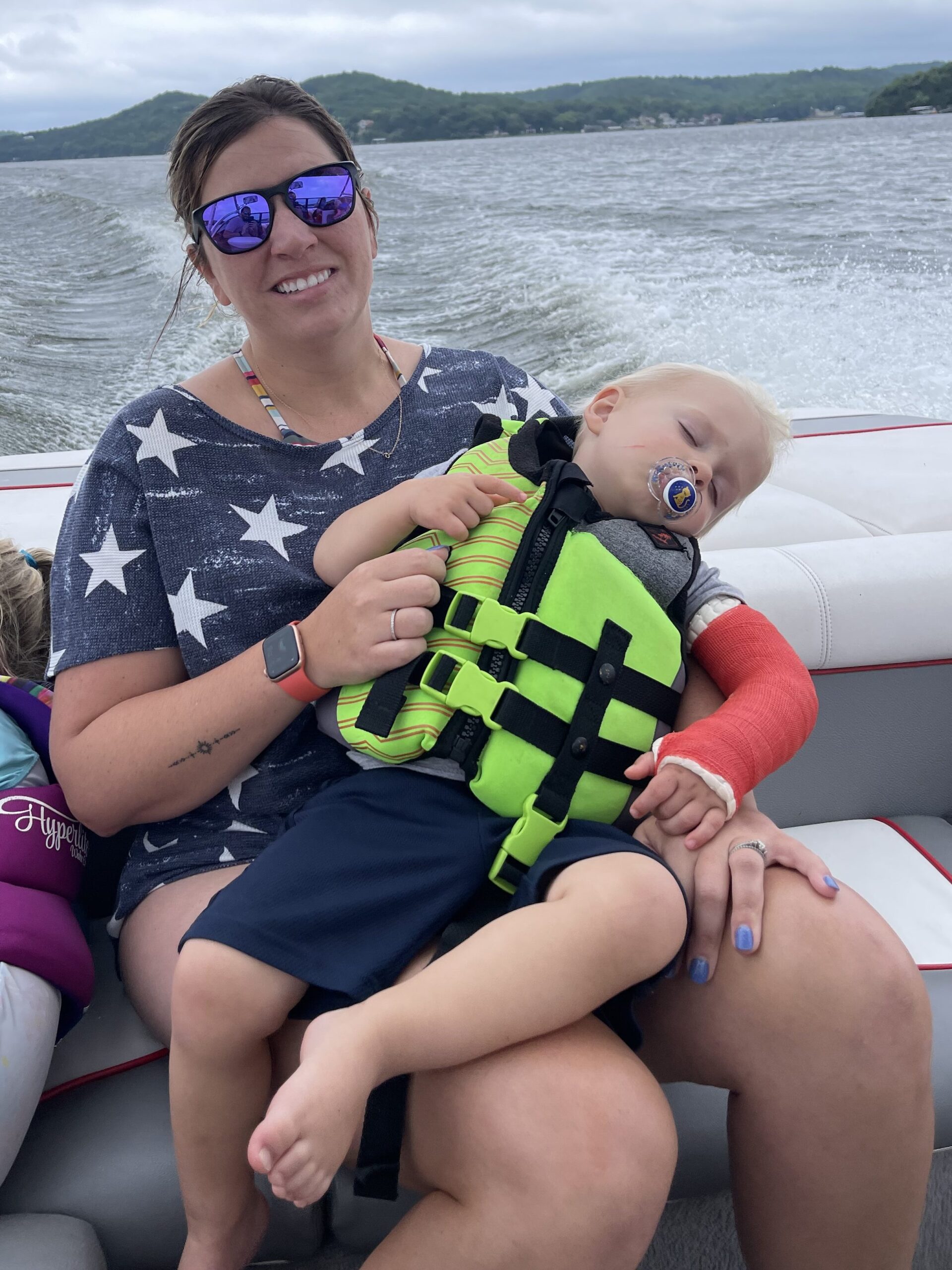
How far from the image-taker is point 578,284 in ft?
21.9

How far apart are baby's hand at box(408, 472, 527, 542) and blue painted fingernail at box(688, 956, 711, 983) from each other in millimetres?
511

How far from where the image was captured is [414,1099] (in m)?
1.01

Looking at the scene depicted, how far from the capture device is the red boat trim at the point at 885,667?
65.9 inches

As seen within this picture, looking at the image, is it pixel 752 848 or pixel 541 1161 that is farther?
pixel 752 848

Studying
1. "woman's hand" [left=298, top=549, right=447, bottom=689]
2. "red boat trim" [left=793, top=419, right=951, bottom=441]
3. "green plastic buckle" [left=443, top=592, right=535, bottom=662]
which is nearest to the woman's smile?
"woman's hand" [left=298, top=549, right=447, bottom=689]

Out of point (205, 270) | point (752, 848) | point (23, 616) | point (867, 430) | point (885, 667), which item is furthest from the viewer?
point (867, 430)

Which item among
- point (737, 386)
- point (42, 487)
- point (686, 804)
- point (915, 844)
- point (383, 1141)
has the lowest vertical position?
point (915, 844)

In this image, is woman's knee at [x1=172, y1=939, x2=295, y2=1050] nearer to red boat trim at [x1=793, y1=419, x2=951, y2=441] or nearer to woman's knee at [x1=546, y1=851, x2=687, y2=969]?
woman's knee at [x1=546, y1=851, x2=687, y2=969]

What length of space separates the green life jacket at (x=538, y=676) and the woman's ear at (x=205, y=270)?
471mm

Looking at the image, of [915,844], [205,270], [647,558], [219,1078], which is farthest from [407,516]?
[915,844]

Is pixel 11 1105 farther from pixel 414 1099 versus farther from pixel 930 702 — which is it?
pixel 930 702

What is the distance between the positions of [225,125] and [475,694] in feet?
2.58

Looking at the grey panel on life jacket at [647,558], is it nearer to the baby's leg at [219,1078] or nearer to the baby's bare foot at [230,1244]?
the baby's leg at [219,1078]

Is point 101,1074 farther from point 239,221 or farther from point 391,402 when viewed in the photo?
point 239,221
